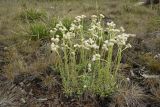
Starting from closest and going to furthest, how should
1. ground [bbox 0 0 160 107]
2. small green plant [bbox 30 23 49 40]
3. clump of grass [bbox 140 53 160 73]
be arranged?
ground [bbox 0 0 160 107] < clump of grass [bbox 140 53 160 73] < small green plant [bbox 30 23 49 40]

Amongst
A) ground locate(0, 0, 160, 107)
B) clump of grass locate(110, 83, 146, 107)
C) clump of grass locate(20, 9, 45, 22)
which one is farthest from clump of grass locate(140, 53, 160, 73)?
clump of grass locate(20, 9, 45, 22)

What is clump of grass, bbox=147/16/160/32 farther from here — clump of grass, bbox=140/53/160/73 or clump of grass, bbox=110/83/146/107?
clump of grass, bbox=110/83/146/107

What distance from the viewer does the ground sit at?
169 inches

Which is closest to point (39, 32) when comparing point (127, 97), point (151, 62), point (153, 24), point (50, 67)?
point (50, 67)

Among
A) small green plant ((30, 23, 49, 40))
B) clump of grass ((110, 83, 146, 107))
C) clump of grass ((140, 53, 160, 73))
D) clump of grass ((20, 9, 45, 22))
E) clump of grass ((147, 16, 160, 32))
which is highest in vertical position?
clump of grass ((20, 9, 45, 22))

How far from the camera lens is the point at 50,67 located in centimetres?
491

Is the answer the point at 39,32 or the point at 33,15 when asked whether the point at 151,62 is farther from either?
the point at 33,15

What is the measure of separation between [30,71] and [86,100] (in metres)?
1.07

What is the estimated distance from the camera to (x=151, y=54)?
5.41m

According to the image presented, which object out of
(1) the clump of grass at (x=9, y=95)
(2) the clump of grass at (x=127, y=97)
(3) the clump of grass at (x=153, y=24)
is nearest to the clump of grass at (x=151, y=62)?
(2) the clump of grass at (x=127, y=97)

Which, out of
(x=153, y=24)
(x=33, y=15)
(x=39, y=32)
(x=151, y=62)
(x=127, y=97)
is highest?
(x=33, y=15)

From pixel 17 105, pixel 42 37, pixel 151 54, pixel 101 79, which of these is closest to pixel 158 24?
pixel 151 54

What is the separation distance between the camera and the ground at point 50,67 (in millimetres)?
4285

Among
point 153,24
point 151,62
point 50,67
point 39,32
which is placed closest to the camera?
point 50,67
